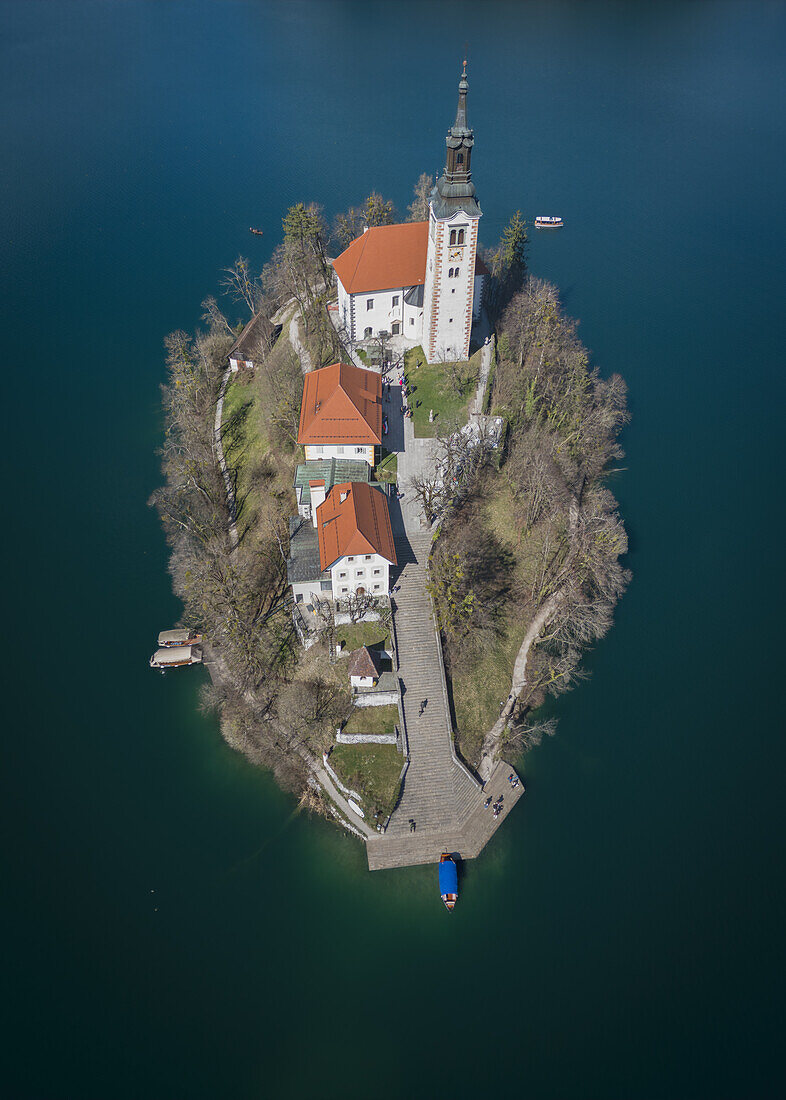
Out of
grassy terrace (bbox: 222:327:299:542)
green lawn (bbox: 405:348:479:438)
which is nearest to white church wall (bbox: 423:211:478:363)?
green lawn (bbox: 405:348:479:438)

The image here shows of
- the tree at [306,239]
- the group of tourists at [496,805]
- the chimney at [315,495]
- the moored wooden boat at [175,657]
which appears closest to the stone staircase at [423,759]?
the group of tourists at [496,805]

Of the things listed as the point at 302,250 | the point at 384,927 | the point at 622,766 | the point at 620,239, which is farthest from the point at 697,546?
the point at 620,239

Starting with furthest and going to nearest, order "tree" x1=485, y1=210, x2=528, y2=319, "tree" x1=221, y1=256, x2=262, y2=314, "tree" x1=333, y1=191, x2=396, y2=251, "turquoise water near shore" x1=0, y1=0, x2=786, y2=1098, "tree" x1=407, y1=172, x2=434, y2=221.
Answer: "tree" x1=407, y1=172, x2=434, y2=221, "tree" x1=221, y1=256, x2=262, y2=314, "tree" x1=333, y1=191, x2=396, y2=251, "tree" x1=485, y1=210, x2=528, y2=319, "turquoise water near shore" x1=0, y1=0, x2=786, y2=1098

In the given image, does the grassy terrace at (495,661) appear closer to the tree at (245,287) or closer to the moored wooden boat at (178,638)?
the moored wooden boat at (178,638)

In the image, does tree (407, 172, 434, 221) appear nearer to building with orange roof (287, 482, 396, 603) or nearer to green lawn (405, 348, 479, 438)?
green lawn (405, 348, 479, 438)

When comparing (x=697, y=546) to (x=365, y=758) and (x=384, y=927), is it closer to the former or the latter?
(x=365, y=758)

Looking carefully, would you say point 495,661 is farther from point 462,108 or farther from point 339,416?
point 462,108
